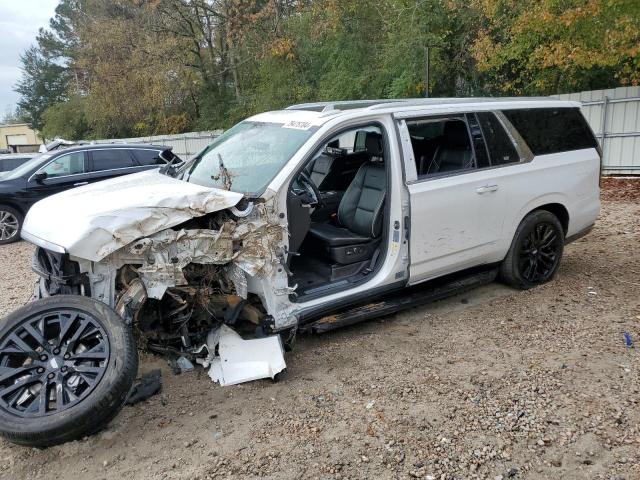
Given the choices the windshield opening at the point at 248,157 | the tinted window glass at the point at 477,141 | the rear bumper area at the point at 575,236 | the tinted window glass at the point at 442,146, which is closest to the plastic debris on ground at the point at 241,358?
the windshield opening at the point at 248,157

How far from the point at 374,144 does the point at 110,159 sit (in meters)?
6.90

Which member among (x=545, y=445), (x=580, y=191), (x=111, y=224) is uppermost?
(x=111, y=224)

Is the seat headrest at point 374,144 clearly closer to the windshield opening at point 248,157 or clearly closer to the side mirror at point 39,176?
the windshield opening at point 248,157

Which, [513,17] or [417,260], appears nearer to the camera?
[417,260]

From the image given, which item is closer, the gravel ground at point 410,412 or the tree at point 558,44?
the gravel ground at point 410,412

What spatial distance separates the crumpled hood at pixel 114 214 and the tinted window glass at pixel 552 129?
116 inches

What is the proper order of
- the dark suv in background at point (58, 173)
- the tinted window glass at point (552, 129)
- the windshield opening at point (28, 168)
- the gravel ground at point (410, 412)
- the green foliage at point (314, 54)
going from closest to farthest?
1. the gravel ground at point (410, 412)
2. the tinted window glass at point (552, 129)
3. the dark suv in background at point (58, 173)
4. the windshield opening at point (28, 168)
5. the green foliage at point (314, 54)

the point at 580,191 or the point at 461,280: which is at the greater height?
the point at 580,191

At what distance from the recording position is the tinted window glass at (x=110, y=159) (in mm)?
9531

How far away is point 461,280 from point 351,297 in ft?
4.25

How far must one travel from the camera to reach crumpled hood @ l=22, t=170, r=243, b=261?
3.20 metres

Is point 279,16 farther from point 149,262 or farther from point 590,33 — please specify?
point 149,262

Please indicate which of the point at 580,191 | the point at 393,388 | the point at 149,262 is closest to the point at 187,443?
the point at 149,262

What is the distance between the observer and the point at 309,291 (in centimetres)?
400
